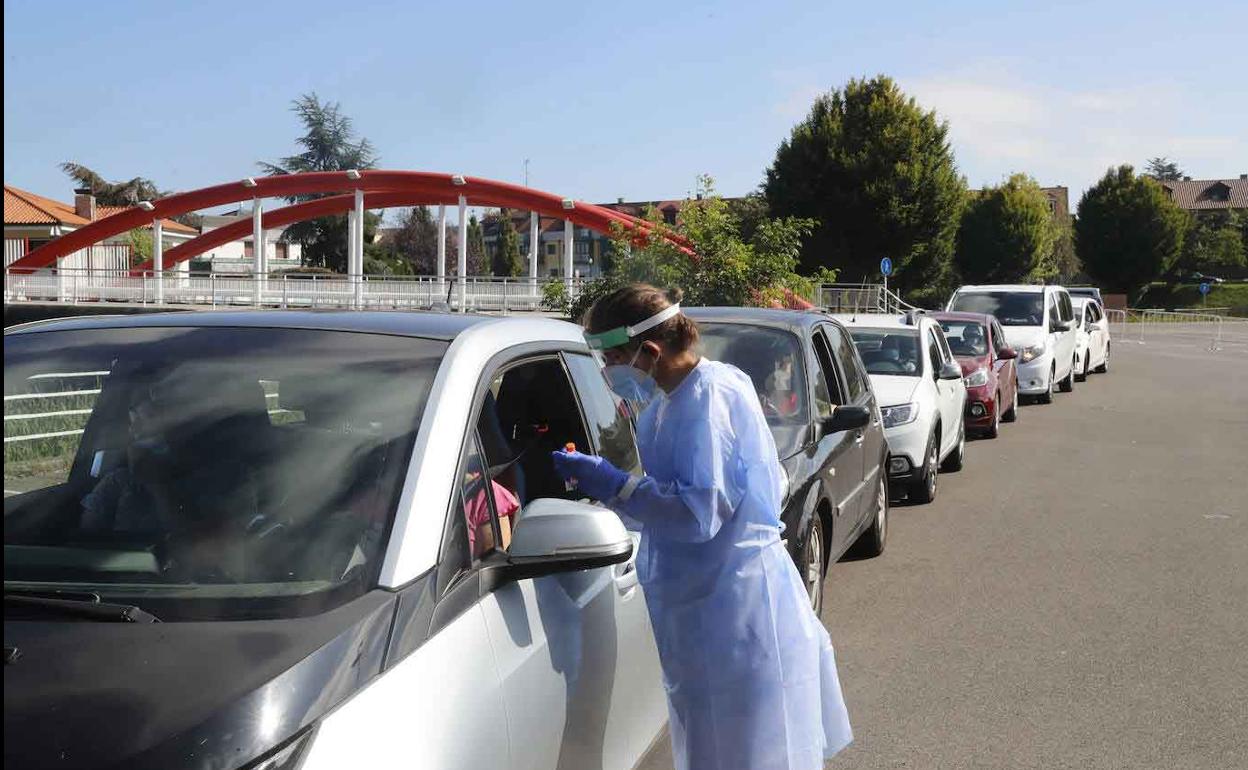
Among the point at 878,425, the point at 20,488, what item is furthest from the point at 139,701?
the point at 878,425

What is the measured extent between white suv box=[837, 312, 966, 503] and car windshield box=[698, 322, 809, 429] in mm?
3207

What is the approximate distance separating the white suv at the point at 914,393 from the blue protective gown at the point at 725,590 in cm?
759

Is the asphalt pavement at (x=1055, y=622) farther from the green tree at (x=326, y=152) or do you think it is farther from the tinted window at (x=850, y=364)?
the green tree at (x=326, y=152)

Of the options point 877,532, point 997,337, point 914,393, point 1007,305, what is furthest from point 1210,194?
point 877,532

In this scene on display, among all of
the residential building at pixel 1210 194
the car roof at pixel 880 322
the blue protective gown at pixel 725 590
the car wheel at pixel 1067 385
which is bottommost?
the car wheel at pixel 1067 385

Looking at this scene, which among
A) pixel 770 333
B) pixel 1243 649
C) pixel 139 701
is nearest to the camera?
pixel 139 701

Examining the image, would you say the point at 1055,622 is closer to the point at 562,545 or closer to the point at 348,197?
the point at 562,545

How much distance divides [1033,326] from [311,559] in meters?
20.4

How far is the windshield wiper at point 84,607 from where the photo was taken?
2.45m

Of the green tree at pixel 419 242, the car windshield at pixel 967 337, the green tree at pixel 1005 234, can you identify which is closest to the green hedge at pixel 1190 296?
the green tree at pixel 1005 234

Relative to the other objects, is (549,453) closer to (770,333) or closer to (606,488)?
(606,488)

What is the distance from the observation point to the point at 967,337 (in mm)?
17062

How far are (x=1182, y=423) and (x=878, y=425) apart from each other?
37.0ft

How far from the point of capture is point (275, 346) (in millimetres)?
3289
